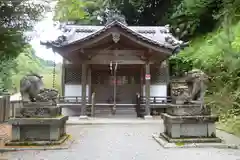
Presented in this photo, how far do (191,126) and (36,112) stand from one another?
3.91 m

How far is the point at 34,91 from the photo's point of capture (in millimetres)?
7883

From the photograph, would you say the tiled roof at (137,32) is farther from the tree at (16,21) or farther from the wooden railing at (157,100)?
the tree at (16,21)

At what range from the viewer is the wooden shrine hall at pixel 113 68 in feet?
45.0

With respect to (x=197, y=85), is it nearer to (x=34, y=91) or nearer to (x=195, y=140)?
(x=195, y=140)

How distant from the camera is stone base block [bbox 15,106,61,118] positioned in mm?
7680

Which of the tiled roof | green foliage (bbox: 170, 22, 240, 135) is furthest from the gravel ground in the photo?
the tiled roof

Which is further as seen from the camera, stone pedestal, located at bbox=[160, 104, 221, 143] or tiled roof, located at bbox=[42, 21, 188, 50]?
tiled roof, located at bbox=[42, 21, 188, 50]

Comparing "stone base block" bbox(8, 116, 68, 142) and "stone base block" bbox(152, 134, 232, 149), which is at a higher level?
"stone base block" bbox(8, 116, 68, 142)

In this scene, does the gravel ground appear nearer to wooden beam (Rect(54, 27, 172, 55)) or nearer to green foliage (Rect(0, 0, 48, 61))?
green foliage (Rect(0, 0, 48, 61))

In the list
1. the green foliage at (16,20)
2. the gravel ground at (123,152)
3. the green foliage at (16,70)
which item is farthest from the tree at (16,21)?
the green foliage at (16,70)

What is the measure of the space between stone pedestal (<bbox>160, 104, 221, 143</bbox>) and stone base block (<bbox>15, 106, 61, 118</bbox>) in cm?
301

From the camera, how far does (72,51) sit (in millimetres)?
13836

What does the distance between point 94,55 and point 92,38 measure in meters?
1.14

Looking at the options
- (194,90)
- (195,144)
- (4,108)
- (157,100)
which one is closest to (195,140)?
(195,144)
